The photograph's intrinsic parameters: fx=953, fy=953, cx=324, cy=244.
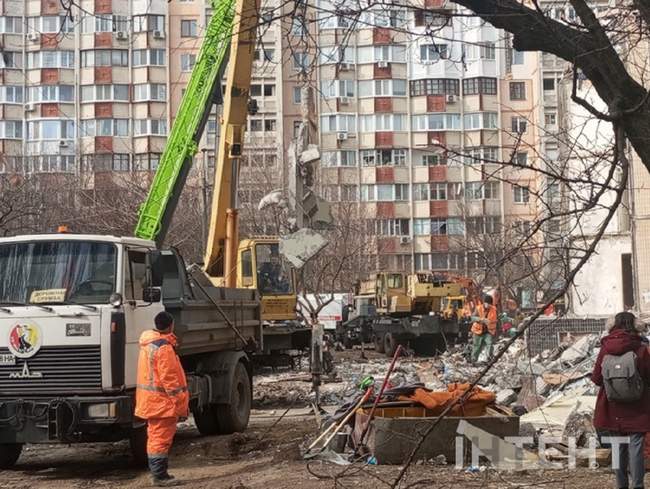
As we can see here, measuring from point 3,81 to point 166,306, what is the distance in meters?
53.6

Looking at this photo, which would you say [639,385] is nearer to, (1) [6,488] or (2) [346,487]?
(2) [346,487]

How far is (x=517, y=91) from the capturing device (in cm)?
6341

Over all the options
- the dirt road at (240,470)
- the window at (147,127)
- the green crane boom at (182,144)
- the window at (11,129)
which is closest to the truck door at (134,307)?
the dirt road at (240,470)

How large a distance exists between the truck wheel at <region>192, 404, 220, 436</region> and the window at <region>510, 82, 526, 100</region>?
52.8 meters

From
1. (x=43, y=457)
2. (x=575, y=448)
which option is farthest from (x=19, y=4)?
(x=575, y=448)

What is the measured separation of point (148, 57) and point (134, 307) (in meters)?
54.5

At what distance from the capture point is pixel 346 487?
27.1ft

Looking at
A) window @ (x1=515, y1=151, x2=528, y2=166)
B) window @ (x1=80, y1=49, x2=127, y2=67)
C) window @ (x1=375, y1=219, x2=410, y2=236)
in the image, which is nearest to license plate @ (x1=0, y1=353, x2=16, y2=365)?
window @ (x1=515, y1=151, x2=528, y2=166)

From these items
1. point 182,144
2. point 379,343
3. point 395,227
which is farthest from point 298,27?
point 395,227

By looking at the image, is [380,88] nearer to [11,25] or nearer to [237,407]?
[11,25]

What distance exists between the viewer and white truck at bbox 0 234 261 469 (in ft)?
30.0

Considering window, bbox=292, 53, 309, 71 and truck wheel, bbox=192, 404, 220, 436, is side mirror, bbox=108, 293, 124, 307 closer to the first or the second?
truck wheel, bbox=192, 404, 220, 436

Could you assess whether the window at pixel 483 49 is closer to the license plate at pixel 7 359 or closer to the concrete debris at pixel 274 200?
the license plate at pixel 7 359

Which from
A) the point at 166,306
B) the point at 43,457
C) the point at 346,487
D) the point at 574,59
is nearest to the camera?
the point at 574,59
